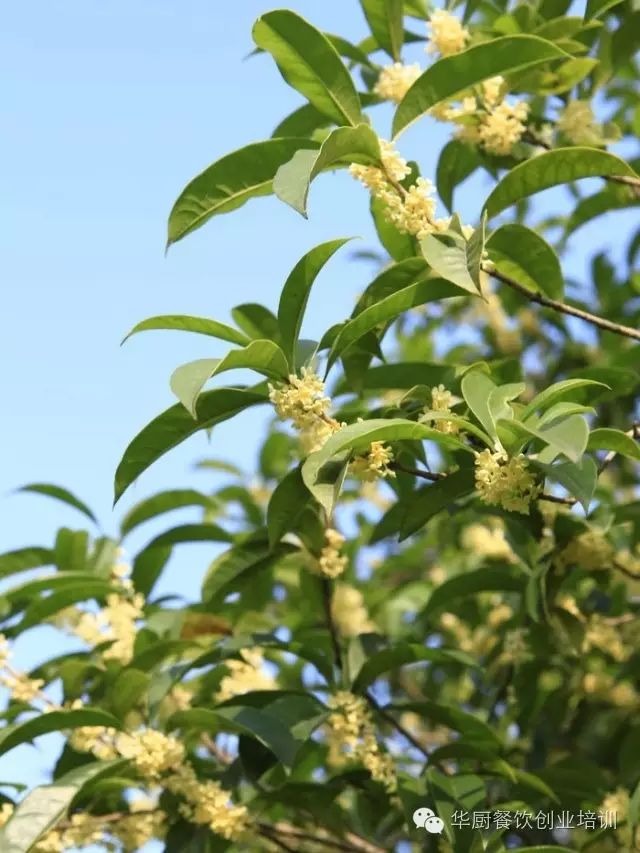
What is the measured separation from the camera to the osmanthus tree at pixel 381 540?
1.76 meters

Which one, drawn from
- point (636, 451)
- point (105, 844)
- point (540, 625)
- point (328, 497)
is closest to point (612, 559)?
point (540, 625)

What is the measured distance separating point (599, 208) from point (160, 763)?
5.52 feet

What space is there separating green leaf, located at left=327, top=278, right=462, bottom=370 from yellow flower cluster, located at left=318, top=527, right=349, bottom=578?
60cm

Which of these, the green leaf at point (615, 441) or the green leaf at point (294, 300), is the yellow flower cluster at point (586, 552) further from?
the green leaf at point (294, 300)

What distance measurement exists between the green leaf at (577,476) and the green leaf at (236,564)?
35.1 inches

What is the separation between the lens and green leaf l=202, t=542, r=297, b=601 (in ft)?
7.76

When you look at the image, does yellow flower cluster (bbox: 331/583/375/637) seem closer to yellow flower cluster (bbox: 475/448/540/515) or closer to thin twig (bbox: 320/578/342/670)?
thin twig (bbox: 320/578/342/670)

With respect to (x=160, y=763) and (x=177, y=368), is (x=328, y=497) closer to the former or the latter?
(x=177, y=368)

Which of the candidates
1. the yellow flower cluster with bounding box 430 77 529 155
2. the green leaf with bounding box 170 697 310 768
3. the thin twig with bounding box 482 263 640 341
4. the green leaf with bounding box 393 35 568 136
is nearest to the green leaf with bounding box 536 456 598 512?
the thin twig with bounding box 482 263 640 341

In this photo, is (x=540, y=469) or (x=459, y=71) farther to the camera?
(x=459, y=71)

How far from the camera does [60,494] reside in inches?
110

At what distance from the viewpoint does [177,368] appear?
1.66m

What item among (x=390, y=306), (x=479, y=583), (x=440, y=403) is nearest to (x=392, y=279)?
(x=390, y=306)

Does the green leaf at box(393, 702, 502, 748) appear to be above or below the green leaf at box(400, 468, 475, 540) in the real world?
below
